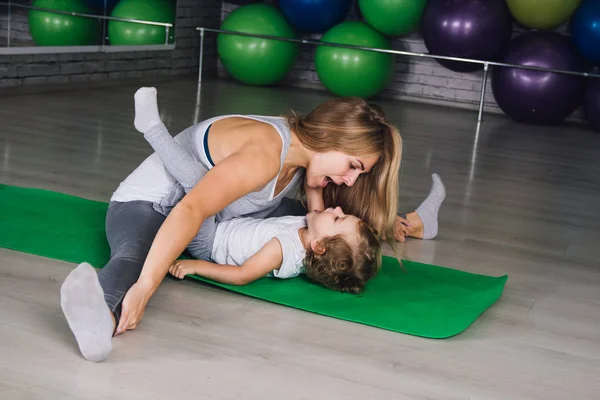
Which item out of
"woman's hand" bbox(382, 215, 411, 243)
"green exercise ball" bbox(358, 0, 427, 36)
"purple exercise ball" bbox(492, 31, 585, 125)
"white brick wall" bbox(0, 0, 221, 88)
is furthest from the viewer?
"green exercise ball" bbox(358, 0, 427, 36)

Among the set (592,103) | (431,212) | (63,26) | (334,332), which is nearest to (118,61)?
(63,26)

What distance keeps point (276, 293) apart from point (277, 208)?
1.74 ft

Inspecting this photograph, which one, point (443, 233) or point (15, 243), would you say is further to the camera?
point (443, 233)

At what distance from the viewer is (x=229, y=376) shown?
66.0 inches

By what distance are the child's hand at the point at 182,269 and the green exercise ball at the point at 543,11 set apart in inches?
172

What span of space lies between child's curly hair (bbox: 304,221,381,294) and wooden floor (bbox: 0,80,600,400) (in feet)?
0.55

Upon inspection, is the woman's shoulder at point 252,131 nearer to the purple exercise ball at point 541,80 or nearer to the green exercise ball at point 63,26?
the green exercise ball at point 63,26

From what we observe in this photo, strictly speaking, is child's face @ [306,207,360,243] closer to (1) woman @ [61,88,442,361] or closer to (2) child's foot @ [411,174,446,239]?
(1) woman @ [61,88,442,361]

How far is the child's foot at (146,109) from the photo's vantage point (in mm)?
2043

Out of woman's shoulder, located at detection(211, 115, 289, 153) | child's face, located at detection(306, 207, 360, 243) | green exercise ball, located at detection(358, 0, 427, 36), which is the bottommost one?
child's face, located at detection(306, 207, 360, 243)

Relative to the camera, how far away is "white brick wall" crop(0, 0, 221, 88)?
17.4 feet

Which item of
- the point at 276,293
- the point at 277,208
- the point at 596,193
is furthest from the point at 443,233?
the point at 596,193

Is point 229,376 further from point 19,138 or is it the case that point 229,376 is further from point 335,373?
point 19,138

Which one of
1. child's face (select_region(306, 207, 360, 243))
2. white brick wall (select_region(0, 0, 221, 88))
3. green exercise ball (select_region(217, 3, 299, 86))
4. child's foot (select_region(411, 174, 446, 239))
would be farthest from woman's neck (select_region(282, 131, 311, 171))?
green exercise ball (select_region(217, 3, 299, 86))
